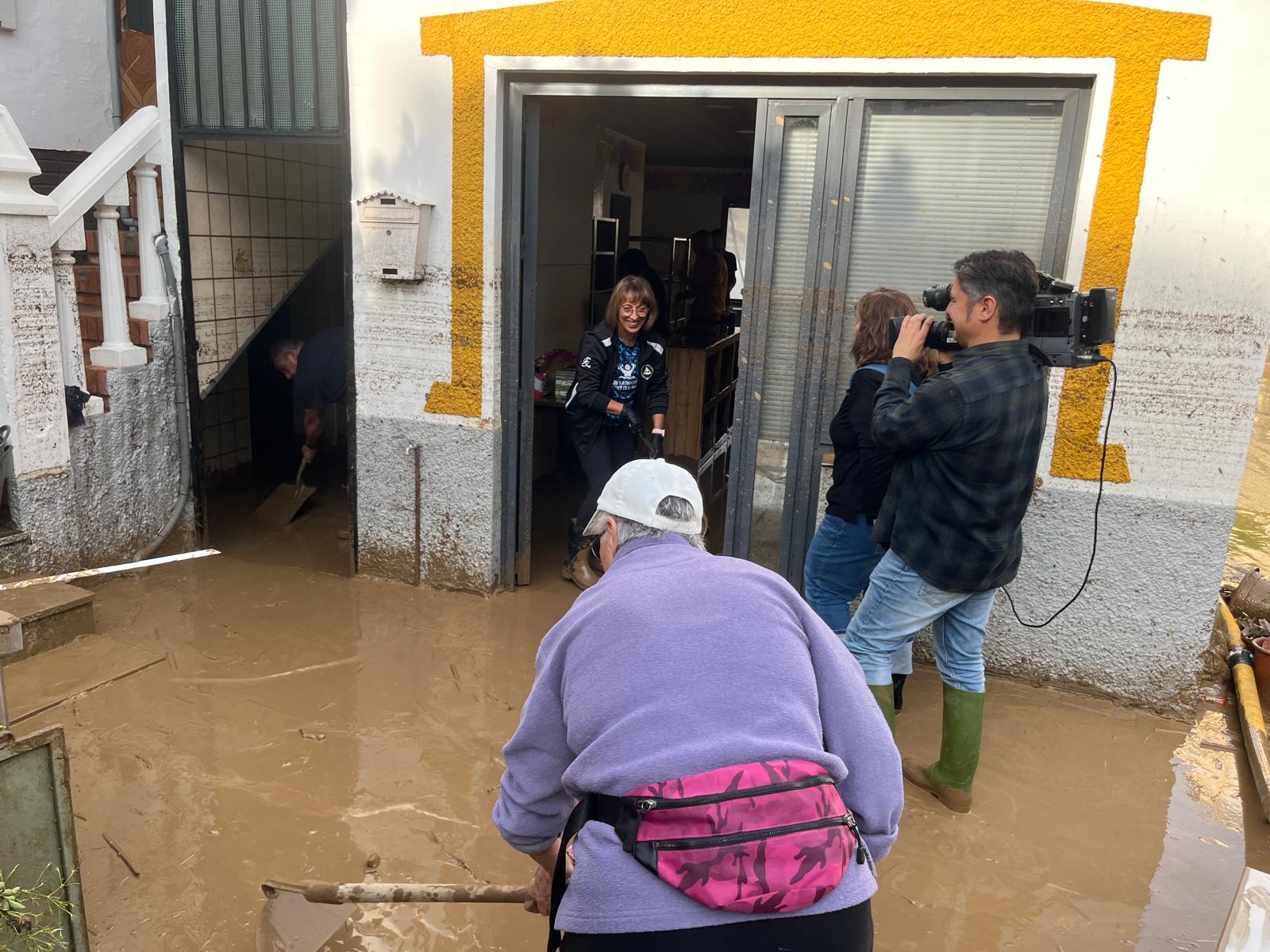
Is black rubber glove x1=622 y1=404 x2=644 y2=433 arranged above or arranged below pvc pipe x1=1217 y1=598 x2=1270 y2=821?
above

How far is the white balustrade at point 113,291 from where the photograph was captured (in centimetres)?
489

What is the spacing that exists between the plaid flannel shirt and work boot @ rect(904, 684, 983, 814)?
434 millimetres

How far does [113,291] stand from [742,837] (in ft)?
15.5

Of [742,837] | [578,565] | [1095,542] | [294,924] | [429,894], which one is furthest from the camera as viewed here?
[578,565]

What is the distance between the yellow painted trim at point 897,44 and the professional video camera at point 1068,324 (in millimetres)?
1067

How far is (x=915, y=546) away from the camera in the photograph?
310 centimetres

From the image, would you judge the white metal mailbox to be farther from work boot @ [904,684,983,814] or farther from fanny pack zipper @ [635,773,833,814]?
fanny pack zipper @ [635,773,833,814]

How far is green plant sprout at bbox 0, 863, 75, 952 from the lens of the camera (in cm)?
186

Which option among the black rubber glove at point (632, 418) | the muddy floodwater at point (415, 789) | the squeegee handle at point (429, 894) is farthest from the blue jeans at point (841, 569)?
the squeegee handle at point (429, 894)

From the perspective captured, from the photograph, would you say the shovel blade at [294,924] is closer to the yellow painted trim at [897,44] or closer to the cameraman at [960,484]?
the cameraman at [960,484]

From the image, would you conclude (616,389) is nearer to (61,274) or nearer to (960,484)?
(960,484)

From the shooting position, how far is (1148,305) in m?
3.84

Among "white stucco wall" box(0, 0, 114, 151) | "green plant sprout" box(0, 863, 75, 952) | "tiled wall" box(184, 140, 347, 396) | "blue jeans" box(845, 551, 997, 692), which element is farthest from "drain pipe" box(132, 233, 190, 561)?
"blue jeans" box(845, 551, 997, 692)

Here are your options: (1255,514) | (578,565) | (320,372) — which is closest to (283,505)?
(320,372)
